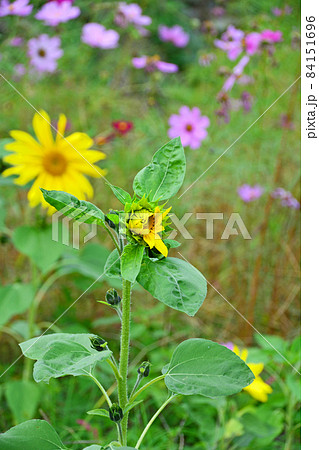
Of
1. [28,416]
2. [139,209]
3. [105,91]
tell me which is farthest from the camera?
[105,91]

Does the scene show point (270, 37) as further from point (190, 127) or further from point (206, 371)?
point (206, 371)

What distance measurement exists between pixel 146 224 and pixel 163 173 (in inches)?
2.0

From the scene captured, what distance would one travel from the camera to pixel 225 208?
1.39 metres

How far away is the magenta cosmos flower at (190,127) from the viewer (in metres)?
1.02

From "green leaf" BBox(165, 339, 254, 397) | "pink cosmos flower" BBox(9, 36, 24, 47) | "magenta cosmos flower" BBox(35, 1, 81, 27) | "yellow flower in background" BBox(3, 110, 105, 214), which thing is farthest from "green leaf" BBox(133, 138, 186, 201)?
"pink cosmos flower" BBox(9, 36, 24, 47)

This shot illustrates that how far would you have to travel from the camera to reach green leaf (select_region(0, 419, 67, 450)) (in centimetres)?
38

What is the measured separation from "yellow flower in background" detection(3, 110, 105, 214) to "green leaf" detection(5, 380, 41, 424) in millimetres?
266

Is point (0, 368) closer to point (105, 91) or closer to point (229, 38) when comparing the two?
point (229, 38)

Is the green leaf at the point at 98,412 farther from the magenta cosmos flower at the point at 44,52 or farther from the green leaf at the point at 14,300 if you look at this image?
the magenta cosmos flower at the point at 44,52

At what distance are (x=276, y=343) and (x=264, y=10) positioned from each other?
827 millimetres

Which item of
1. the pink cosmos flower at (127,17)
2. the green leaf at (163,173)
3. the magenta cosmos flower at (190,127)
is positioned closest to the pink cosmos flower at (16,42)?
the pink cosmos flower at (127,17)

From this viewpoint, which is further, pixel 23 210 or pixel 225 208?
pixel 225 208
